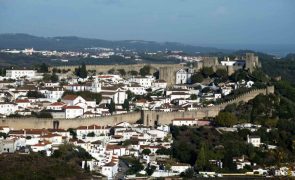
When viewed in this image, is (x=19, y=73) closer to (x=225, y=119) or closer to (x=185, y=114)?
(x=185, y=114)

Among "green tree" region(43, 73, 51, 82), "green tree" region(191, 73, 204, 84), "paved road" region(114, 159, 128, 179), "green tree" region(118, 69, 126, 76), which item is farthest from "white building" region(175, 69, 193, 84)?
→ "paved road" region(114, 159, 128, 179)

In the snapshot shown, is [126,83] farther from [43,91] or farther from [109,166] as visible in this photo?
[109,166]

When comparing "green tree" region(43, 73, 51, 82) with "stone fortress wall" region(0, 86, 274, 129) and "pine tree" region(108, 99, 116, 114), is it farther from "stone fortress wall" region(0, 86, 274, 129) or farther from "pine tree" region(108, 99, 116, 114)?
"stone fortress wall" region(0, 86, 274, 129)

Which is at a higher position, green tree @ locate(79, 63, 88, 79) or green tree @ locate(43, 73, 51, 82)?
green tree @ locate(79, 63, 88, 79)

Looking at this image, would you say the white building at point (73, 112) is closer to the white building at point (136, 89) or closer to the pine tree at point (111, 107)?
the pine tree at point (111, 107)

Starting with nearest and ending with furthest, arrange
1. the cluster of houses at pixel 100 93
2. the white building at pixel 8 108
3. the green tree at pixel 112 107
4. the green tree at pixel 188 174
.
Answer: the green tree at pixel 188 174 < the white building at pixel 8 108 < the cluster of houses at pixel 100 93 < the green tree at pixel 112 107

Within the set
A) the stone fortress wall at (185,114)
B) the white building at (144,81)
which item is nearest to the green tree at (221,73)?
the white building at (144,81)

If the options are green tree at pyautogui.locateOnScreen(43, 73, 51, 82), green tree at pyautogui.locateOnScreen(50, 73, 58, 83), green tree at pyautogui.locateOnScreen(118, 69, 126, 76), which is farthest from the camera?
green tree at pyautogui.locateOnScreen(118, 69, 126, 76)

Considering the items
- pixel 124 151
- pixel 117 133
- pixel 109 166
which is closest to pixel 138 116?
pixel 117 133
